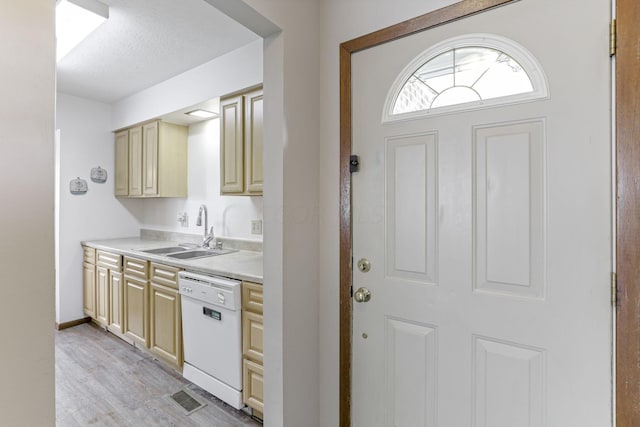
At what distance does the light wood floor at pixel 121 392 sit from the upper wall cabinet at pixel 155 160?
156cm

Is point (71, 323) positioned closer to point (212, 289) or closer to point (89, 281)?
point (89, 281)

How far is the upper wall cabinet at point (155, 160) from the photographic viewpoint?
317 cm

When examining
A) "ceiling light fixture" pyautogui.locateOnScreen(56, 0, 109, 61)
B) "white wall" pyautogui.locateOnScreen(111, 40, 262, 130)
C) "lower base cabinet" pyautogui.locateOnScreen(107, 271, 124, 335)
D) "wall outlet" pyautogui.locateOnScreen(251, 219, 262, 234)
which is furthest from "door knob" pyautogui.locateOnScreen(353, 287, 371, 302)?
"lower base cabinet" pyautogui.locateOnScreen(107, 271, 124, 335)

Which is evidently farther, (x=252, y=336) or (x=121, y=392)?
(x=121, y=392)

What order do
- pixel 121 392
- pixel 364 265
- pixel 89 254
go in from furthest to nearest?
pixel 89 254 < pixel 121 392 < pixel 364 265

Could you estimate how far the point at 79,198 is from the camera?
11.3ft

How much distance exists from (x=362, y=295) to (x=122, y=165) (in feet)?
11.2

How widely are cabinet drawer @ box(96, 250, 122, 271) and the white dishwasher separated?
111cm

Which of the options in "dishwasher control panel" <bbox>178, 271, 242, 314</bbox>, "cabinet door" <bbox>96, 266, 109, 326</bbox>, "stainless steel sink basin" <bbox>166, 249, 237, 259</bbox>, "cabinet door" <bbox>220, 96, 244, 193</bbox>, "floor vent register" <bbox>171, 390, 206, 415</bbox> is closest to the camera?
"dishwasher control panel" <bbox>178, 271, 242, 314</bbox>

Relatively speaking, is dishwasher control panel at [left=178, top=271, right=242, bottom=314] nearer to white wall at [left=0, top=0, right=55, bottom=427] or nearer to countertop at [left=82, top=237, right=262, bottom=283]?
countertop at [left=82, top=237, right=262, bottom=283]

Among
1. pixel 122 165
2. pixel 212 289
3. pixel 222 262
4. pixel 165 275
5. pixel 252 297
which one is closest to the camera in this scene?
pixel 252 297

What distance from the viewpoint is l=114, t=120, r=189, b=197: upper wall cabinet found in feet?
10.4

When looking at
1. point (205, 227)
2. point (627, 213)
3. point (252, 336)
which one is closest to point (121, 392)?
point (252, 336)

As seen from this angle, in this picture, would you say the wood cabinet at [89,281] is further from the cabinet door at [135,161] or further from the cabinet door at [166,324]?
the cabinet door at [166,324]
